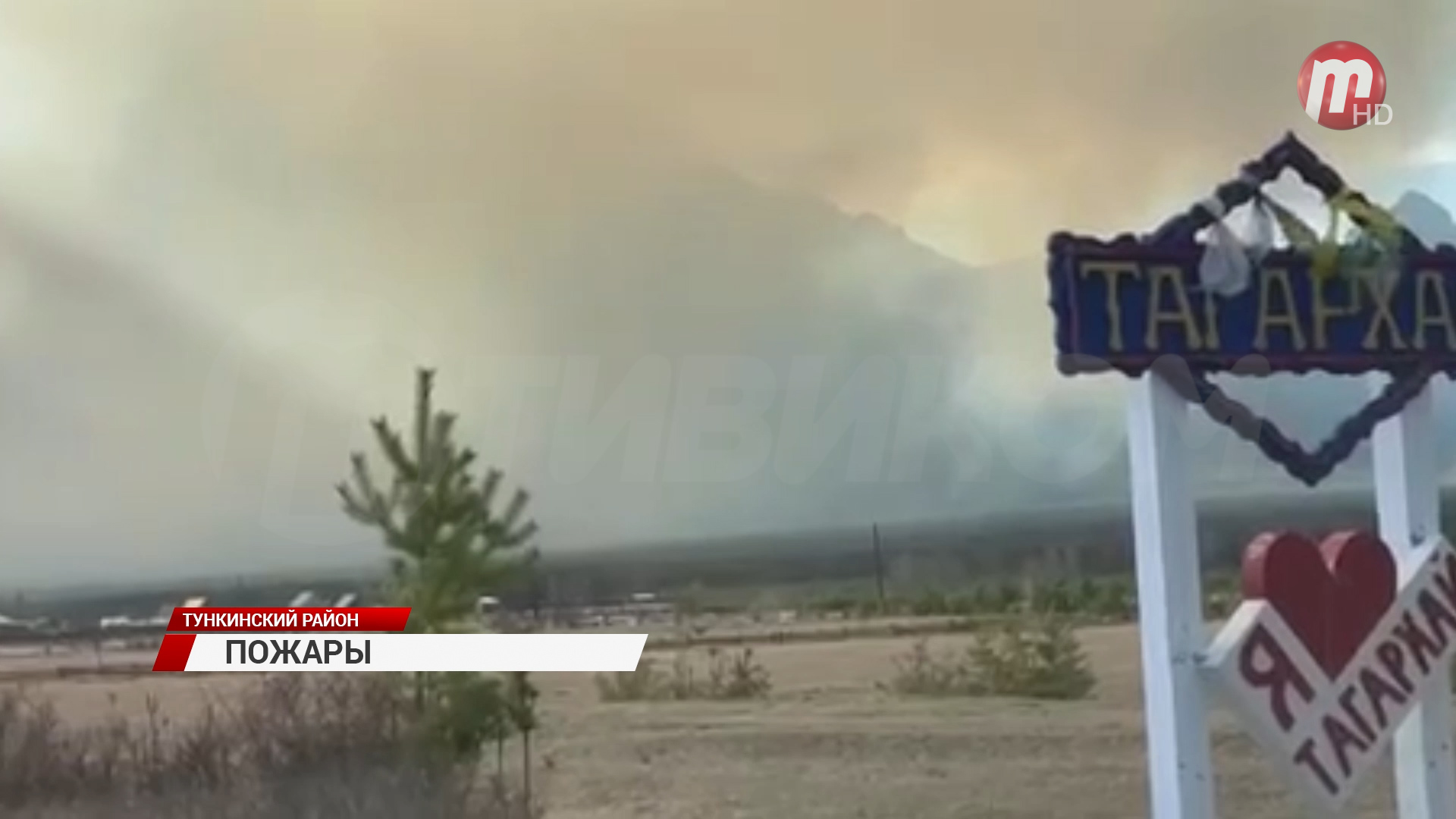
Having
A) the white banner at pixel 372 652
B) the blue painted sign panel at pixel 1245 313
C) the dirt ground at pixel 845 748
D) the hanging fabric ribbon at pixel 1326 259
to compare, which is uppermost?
the hanging fabric ribbon at pixel 1326 259

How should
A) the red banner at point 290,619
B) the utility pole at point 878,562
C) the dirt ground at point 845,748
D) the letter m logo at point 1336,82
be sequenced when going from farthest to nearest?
the letter m logo at point 1336,82, the utility pole at point 878,562, the dirt ground at point 845,748, the red banner at point 290,619

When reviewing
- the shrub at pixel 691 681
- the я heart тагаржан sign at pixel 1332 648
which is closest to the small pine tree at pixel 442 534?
the shrub at pixel 691 681

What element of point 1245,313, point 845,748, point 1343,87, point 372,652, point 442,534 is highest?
point 1343,87

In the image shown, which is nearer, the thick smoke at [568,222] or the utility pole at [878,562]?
the thick smoke at [568,222]

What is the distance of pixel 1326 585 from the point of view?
6.07 feet

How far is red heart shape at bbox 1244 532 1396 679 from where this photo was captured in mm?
1819

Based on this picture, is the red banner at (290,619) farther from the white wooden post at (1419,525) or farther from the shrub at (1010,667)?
the white wooden post at (1419,525)

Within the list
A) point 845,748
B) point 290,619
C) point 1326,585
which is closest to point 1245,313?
point 1326,585

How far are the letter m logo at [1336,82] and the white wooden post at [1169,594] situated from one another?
0.57m

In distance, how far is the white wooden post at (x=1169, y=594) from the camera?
1775 mm

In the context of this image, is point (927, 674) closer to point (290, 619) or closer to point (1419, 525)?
point (1419, 525)

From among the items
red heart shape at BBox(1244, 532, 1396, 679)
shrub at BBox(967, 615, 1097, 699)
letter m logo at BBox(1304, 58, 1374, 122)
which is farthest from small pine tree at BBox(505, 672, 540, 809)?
letter m logo at BBox(1304, 58, 1374, 122)

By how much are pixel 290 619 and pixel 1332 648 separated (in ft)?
3.31

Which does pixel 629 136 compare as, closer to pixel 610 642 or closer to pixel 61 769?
pixel 610 642
